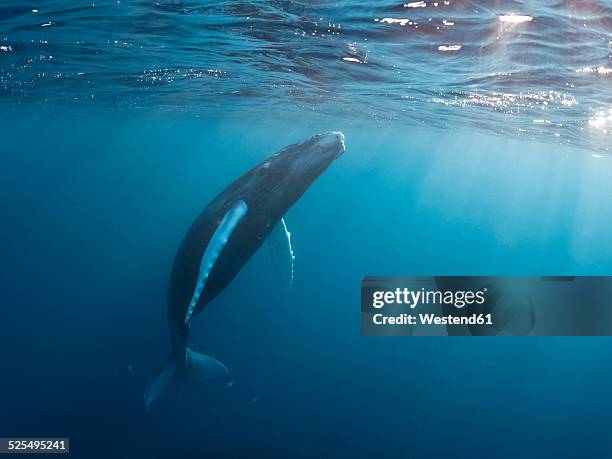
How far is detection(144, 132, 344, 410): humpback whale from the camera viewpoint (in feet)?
20.7

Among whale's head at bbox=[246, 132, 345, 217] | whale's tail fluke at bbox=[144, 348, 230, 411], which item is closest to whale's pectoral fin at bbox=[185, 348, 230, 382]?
whale's tail fluke at bbox=[144, 348, 230, 411]

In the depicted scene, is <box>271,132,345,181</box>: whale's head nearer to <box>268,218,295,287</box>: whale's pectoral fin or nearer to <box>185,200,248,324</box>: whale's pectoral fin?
<box>185,200,248,324</box>: whale's pectoral fin

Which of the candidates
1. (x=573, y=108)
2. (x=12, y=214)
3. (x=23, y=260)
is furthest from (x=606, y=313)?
(x=12, y=214)

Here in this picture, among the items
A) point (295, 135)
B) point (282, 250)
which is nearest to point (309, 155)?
point (282, 250)

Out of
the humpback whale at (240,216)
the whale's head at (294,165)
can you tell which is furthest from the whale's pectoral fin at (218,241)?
the whale's head at (294,165)

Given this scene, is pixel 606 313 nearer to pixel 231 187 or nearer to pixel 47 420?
pixel 231 187

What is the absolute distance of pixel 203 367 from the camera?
28.7 ft

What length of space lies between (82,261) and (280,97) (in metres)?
46.5

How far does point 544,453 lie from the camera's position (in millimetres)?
21797

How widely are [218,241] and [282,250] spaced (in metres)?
2.52

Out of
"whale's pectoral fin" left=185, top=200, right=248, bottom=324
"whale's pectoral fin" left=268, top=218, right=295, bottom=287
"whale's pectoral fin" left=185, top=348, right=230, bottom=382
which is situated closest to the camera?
"whale's pectoral fin" left=185, top=200, right=248, bottom=324

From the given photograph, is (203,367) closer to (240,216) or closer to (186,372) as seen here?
(186,372)

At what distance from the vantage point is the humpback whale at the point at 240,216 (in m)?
6.31

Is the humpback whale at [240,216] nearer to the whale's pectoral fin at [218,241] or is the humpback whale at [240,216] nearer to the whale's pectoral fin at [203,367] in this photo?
the whale's pectoral fin at [218,241]
